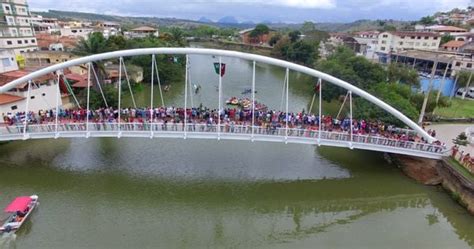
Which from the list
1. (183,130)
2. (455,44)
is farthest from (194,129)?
(455,44)

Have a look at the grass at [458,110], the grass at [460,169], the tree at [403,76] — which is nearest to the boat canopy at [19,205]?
the grass at [460,169]

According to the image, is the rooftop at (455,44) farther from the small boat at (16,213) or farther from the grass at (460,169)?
the small boat at (16,213)

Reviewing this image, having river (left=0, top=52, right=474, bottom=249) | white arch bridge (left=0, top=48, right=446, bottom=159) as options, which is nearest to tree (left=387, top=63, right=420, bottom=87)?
river (left=0, top=52, right=474, bottom=249)

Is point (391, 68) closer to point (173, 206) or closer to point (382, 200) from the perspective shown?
point (382, 200)

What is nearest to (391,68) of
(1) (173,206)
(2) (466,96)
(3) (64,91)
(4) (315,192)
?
(2) (466,96)

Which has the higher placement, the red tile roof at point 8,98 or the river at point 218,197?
the red tile roof at point 8,98

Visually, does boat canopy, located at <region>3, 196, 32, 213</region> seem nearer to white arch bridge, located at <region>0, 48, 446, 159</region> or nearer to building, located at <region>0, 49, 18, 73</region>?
white arch bridge, located at <region>0, 48, 446, 159</region>
